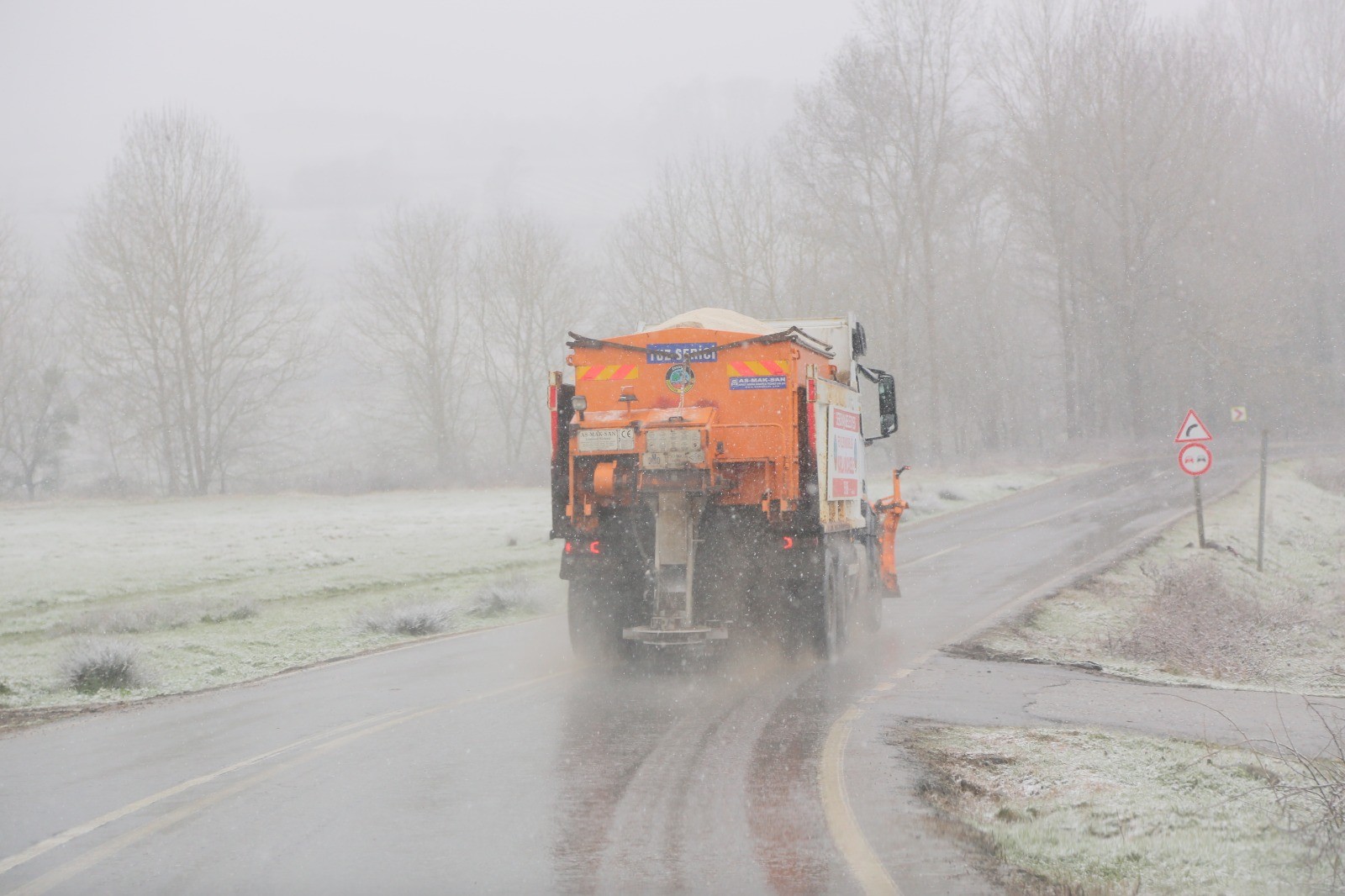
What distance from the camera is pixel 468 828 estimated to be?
577 centimetres

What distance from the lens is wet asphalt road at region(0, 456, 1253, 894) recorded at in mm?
5094

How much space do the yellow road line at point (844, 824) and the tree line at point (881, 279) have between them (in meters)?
44.9

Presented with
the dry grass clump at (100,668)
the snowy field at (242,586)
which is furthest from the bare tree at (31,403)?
the dry grass clump at (100,668)

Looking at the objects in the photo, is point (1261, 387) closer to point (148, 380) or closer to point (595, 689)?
point (148, 380)

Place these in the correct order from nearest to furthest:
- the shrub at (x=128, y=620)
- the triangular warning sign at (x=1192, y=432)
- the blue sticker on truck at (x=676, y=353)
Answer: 1. the blue sticker on truck at (x=676, y=353)
2. the shrub at (x=128, y=620)
3. the triangular warning sign at (x=1192, y=432)

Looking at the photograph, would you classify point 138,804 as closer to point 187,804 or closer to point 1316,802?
point 187,804

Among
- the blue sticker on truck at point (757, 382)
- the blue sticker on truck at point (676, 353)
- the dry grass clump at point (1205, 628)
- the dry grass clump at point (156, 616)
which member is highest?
the blue sticker on truck at point (676, 353)

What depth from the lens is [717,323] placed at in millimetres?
11117

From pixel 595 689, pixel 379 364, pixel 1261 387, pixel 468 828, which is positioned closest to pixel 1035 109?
pixel 1261 387

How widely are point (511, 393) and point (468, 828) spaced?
207 feet

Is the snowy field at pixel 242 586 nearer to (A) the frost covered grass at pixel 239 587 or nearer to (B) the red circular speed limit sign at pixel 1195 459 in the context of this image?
(A) the frost covered grass at pixel 239 587

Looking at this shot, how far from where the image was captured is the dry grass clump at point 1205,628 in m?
11.9

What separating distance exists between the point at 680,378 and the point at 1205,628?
7070 mm

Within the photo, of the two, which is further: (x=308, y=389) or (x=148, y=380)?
(x=308, y=389)
